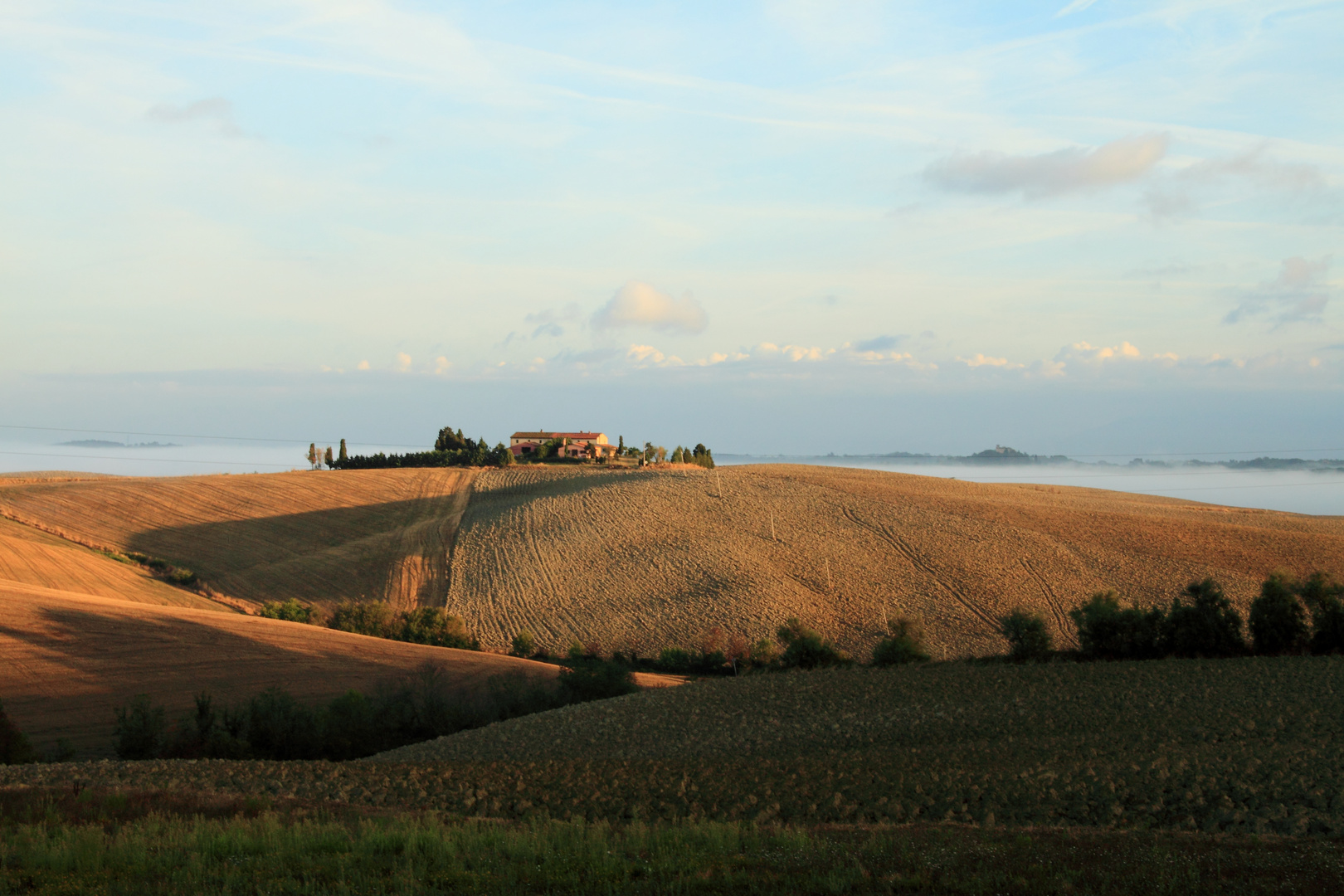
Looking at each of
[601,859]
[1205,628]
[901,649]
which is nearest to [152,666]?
[601,859]

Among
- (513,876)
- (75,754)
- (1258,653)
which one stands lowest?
(75,754)

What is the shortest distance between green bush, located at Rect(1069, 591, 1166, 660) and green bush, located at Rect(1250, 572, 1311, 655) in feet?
12.0

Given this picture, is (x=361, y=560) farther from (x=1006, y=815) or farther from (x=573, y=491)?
(x=1006, y=815)

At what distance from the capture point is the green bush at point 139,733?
25438mm

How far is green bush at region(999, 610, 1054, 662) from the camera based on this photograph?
36906 millimetres

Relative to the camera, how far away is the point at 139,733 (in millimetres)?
25688

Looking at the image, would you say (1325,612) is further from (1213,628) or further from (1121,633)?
(1121,633)

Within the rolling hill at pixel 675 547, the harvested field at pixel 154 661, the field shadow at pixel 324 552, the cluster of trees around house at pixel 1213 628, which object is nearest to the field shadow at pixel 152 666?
the harvested field at pixel 154 661

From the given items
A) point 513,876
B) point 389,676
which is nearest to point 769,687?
point 389,676

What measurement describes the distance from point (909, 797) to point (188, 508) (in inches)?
2821

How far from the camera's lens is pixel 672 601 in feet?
170

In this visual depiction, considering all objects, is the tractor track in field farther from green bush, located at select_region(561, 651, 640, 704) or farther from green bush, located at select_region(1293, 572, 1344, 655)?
green bush, located at select_region(561, 651, 640, 704)

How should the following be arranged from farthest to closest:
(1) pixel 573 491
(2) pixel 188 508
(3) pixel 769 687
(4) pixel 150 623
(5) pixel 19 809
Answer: (1) pixel 573 491 → (2) pixel 188 508 → (4) pixel 150 623 → (3) pixel 769 687 → (5) pixel 19 809

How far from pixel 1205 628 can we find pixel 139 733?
40.6m
